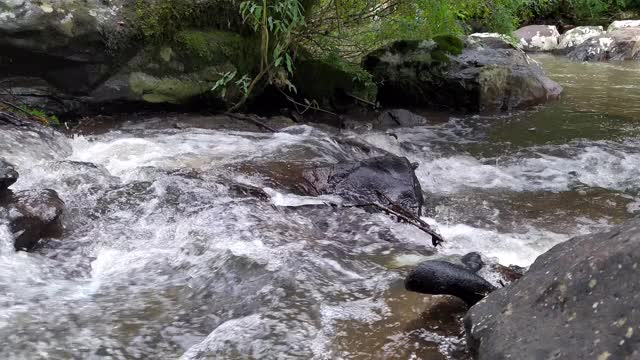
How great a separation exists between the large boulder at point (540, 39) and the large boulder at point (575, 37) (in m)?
0.36

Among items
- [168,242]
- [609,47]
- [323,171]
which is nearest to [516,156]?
[323,171]

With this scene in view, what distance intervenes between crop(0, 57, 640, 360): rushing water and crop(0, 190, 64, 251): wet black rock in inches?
4.9

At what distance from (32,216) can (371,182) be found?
278cm

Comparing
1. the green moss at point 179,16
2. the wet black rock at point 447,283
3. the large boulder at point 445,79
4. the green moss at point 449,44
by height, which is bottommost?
the large boulder at point 445,79

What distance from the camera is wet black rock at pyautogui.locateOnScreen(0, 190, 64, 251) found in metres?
3.75

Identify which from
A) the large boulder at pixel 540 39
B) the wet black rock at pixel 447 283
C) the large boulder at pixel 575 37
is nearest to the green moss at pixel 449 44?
the wet black rock at pixel 447 283

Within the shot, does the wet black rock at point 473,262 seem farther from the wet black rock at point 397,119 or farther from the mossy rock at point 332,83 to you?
the mossy rock at point 332,83

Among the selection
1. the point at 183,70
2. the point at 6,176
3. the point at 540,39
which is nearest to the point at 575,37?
the point at 540,39

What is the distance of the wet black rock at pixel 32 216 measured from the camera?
148 inches

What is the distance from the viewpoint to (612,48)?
19.6m

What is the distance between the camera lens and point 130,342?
2775 mm

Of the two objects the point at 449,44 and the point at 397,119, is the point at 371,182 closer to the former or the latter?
the point at 397,119

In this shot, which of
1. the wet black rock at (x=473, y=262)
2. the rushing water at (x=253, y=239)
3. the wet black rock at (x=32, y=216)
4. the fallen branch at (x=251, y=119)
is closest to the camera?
the rushing water at (x=253, y=239)

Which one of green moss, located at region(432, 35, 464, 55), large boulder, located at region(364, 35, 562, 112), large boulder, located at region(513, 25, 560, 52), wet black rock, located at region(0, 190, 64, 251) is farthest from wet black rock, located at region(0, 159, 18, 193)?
large boulder, located at region(513, 25, 560, 52)
